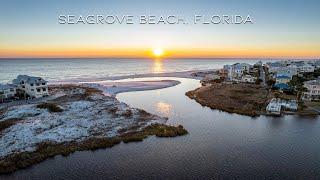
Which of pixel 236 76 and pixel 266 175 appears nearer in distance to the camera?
pixel 266 175

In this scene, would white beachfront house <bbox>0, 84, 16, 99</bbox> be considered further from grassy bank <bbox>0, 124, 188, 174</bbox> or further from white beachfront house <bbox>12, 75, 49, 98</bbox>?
grassy bank <bbox>0, 124, 188, 174</bbox>

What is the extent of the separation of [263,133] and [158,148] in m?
13.6

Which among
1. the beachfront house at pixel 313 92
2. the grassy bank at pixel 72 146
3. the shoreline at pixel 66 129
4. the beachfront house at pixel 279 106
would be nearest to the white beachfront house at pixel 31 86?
the shoreline at pixel 66 129

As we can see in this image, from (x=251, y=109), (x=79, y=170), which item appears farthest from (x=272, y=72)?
(x=79, y=170)

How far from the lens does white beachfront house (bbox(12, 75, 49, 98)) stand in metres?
52.2

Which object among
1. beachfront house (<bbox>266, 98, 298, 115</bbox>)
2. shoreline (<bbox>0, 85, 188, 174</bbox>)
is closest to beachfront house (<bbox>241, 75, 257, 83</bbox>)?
beachfront house (<bbox>266, 98, 298, 115</bbox>)

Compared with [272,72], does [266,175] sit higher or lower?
lower

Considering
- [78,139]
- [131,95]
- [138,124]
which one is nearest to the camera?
[78,139]

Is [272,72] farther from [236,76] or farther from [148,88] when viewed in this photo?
[148,88]

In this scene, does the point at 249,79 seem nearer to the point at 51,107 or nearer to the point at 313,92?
the point at 313,92

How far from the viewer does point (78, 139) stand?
29.6 metres

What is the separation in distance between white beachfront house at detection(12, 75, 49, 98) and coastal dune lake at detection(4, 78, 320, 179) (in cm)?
3068

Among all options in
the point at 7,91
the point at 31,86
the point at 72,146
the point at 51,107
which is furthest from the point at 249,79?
the point at 72,146

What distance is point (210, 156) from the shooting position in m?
25.9
